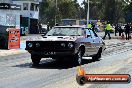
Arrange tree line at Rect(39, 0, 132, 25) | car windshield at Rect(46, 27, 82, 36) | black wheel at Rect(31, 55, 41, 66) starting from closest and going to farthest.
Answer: black wheel at Rect(31, 55, 41, 66) < car windshield at Rect(46, 27, 82, 36) < tree line at Rect(39, 0, 132, 25)

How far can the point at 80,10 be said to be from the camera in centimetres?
16962

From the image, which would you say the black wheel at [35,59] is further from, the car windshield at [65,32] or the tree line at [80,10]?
the tree line at [80,10]

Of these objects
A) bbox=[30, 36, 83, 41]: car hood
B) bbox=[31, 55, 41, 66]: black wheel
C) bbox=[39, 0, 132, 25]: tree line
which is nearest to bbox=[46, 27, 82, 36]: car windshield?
bbox=[30, 36, 83, 41]: car hood

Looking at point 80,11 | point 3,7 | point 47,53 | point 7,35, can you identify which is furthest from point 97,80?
point 80,11

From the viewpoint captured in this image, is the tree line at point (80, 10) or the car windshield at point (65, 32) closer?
the car windshield at point (65, 32)

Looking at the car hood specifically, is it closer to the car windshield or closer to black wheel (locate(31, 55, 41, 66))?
the car windshield

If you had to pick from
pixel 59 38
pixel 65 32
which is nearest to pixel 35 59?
pixel 59 38

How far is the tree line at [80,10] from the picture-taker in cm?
7800

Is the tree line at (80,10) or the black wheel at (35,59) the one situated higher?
the tree line at (80,10)

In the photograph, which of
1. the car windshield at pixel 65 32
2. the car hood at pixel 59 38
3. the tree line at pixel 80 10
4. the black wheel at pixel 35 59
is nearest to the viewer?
the car hood at pixel 59 38

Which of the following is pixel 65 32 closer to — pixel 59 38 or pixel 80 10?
pixel 59 38

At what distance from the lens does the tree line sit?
7800 cm

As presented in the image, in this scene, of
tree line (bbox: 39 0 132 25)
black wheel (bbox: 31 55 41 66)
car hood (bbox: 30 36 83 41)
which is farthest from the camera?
tree line (bbox: 39 0 132 25)

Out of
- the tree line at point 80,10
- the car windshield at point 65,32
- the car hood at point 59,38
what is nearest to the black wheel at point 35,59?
the car hood at point 59,38
